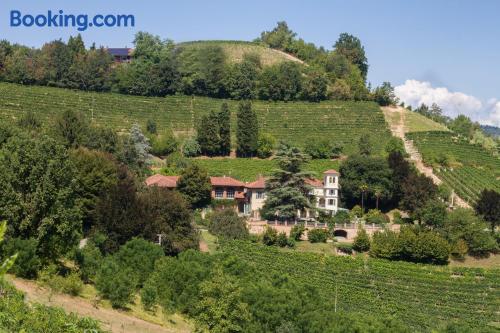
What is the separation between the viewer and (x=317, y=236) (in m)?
58.1

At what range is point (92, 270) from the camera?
1316 inches

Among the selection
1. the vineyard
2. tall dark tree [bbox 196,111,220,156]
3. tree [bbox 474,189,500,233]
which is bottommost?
the vineyard

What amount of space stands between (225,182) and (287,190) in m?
7.81

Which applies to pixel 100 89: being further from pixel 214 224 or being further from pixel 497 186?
Answer: pixel 497 186

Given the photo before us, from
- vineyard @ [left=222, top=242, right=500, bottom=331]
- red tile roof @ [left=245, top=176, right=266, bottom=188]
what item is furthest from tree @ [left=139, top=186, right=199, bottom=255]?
red tile roof @ [left=245, top=176, right=266, bottom=188]

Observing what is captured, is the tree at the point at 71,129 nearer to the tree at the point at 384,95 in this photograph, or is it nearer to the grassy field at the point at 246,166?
the grassy field at the point at 246,166

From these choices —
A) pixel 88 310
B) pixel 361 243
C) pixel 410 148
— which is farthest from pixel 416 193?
pixel 88 310

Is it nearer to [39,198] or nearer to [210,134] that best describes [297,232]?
[210,134]

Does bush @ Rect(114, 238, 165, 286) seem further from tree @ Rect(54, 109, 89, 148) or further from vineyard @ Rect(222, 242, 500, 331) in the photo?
tree @ Rect(54, 109, 89, 148)

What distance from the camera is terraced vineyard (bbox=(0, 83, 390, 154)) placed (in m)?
84.5

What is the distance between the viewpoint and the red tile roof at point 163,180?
2451 inches

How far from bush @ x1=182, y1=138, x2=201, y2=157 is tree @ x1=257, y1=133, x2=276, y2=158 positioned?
6184mm

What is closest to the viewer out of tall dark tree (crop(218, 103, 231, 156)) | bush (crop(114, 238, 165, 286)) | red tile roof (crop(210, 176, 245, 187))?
bush (crop(114, 238, 165, 286))

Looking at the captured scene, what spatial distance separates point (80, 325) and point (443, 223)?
143 ft
